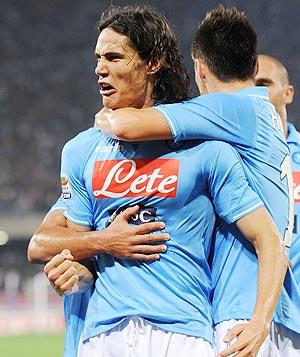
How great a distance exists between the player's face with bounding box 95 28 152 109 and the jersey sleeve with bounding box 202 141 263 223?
0.36 metres

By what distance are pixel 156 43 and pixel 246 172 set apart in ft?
1.84

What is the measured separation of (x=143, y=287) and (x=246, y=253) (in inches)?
15.2

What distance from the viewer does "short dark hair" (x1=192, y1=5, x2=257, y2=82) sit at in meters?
3.54

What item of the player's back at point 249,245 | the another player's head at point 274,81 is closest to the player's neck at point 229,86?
the player's back at point 249,245

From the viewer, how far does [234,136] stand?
3154 mm

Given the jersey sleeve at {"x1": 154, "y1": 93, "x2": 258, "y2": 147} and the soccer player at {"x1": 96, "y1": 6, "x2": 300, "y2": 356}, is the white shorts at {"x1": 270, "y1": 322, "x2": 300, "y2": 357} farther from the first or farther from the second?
the jersey sleeve at {"x1": 154, "y1": 93, "x2": 258, "y2": 147}

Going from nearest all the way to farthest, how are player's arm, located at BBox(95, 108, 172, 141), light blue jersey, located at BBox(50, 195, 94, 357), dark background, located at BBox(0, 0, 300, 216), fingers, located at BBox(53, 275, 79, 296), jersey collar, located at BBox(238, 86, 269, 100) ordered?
player's arm, located at BBox(95, 108, 172, 141), fingers, located at BBox(53, 275, 79, 296), light blue jersey, located at BBox(50, 195, 94, 357), jersey collar, located at BBox(238, 86, 269, 100), dark background, located at BBox(0, 0, 300, 216)

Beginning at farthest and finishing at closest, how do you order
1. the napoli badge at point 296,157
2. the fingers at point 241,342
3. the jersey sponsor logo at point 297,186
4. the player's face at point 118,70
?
the napoli badge at point 296,157
the jersey sponsor logo at point 297,186
the player's face at point 118,70
the fingers at point 241,342

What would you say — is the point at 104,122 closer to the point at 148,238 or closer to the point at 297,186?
the point at 148,238

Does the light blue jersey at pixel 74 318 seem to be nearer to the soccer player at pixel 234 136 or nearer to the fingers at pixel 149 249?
the fingers at pixel 149 249

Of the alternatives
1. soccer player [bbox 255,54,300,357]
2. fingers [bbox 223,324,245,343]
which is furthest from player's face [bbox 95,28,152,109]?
soccer player [bbox 255,54,300,357]

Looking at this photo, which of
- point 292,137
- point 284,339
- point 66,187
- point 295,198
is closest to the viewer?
point 66,187

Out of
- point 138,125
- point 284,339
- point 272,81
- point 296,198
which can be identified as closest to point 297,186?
point 296,198

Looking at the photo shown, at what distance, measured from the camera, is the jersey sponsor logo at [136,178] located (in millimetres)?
3057
